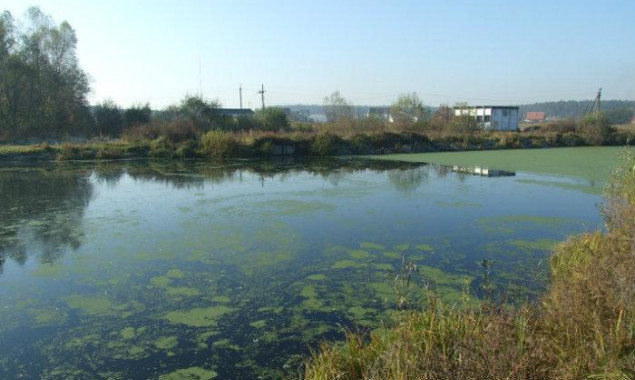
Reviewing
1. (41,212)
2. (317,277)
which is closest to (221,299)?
(317,277)

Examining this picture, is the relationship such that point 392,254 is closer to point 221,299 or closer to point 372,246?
point 372,246

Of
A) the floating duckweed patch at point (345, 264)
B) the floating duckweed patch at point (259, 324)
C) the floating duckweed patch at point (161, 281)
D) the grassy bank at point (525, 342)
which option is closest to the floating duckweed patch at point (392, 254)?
the floating duckweed patch at point (345, 264)

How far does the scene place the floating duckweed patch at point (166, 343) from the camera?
372cm

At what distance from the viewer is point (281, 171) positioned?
590 inches

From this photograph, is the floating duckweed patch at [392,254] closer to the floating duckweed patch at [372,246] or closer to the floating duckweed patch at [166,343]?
the floating duckweed patch at [372,246]

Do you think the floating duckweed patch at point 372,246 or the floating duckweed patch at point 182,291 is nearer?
the floating duckweed patch at point 182,291

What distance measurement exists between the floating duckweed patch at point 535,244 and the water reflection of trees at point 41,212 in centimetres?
614

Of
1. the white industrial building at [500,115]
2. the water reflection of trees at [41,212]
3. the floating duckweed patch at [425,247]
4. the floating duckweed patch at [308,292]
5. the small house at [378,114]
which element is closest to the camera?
the floating duckweed patch at [308,292]

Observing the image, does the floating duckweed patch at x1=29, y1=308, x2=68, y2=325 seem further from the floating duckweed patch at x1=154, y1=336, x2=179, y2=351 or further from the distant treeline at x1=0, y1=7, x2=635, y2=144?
the distant treeline at x1=0, y1=7, x2=635, y2=144

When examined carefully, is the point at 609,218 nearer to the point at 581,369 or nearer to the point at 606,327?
the point at 606,327

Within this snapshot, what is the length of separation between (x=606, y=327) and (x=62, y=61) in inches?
1154

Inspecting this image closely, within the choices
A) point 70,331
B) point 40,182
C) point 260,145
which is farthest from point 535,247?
point 260,145

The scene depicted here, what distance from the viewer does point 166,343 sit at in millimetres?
3781

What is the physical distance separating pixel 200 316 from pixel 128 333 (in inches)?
24.3
